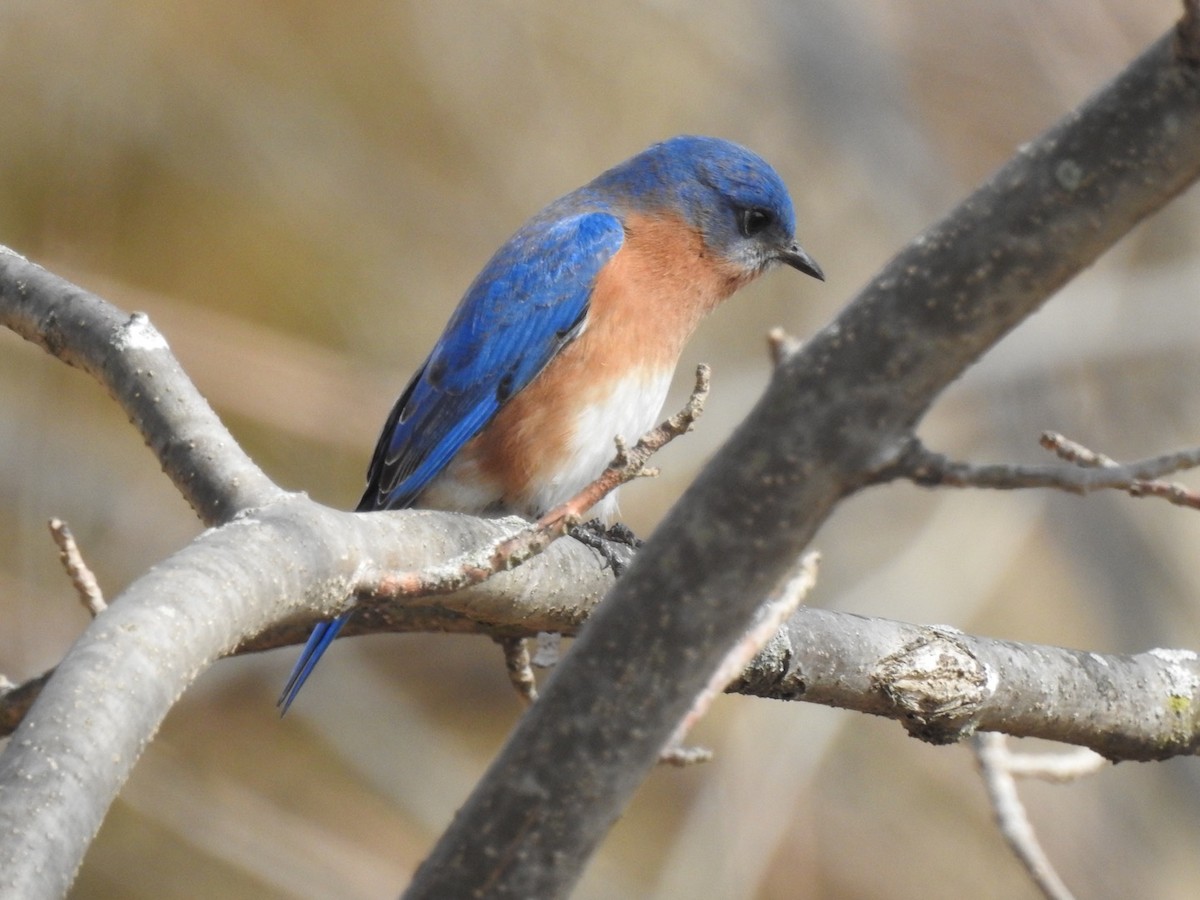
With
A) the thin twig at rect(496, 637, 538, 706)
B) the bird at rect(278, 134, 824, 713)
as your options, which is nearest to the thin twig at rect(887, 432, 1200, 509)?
the thin twig at rect(496, 637, 538, 706)

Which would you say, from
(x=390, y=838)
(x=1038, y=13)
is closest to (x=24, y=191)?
(x=390, y=838)

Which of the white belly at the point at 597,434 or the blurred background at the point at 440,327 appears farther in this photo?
the blurred background at the point at 440,327

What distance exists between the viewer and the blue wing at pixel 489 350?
3.48 meters

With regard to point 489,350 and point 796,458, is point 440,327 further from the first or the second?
point 796,458

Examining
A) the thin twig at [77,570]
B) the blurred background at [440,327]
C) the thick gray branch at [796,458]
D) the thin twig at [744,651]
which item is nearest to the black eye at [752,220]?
the blurred background at [440,327]

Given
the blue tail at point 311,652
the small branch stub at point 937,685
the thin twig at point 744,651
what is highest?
the small branch stub at point 937,685

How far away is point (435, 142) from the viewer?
7.40 meters

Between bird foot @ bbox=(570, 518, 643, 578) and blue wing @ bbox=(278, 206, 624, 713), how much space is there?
51 centimetres

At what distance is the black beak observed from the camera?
3.96m

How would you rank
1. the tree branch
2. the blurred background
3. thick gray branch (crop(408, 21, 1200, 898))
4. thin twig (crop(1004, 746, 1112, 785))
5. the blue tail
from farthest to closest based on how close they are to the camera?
the blurred background < the blue tail < thin twig (crop(1004, 746, 1112, 785)) < the tree branch < thick gray branch (crop(408, 21, 1200, 898))

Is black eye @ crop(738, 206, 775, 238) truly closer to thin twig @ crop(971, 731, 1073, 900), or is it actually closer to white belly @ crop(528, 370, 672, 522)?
white belly @ crop(528, 370, 672, 522)

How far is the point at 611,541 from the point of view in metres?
2.94

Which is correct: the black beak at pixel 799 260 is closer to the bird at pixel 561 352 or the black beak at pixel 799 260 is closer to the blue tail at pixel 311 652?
the bird at pixel 561 352

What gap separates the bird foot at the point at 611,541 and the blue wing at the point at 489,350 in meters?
0.51
